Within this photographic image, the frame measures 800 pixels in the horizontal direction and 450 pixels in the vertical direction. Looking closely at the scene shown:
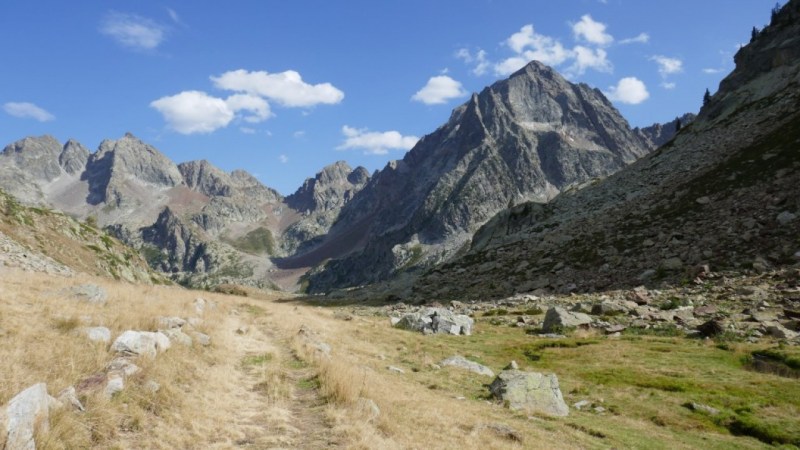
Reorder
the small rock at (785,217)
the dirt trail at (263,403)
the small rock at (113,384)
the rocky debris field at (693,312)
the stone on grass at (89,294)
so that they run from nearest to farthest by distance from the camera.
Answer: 1. the small rock at (113,384)
2. the dirt trail at (263,403)
3. the stone on grass at (89,294)
4. the rocky debris field at (693,312)
5. the small rock at (785,217)

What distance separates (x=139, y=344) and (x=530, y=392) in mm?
14106

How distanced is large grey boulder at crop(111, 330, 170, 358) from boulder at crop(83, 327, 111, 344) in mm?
355

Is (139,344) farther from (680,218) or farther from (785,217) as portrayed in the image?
(680,218)

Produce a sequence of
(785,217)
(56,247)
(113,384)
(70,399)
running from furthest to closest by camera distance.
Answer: (56,247), (785,217), (113,384), (70,399)

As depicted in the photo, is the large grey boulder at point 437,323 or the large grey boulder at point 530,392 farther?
the large grey boulder at point 437,323

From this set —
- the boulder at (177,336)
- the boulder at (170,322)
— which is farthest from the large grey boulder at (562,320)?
the boulder at (177,336)

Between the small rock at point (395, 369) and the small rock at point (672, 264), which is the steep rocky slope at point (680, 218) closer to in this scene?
the small rock at point (672, 264)

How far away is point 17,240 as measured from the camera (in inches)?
1941

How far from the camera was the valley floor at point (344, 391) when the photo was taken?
33.9 feet

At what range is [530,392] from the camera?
59.3 feet

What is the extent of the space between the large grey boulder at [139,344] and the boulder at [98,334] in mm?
355

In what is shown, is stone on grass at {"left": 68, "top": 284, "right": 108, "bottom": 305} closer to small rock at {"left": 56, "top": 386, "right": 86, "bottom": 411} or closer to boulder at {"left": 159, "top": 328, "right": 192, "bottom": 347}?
boulder at {"left": 159, "top": 328, "right": 192, "bottom": 347}

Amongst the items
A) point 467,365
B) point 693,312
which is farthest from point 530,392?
point 693,312

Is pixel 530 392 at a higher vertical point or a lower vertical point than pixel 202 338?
lower
